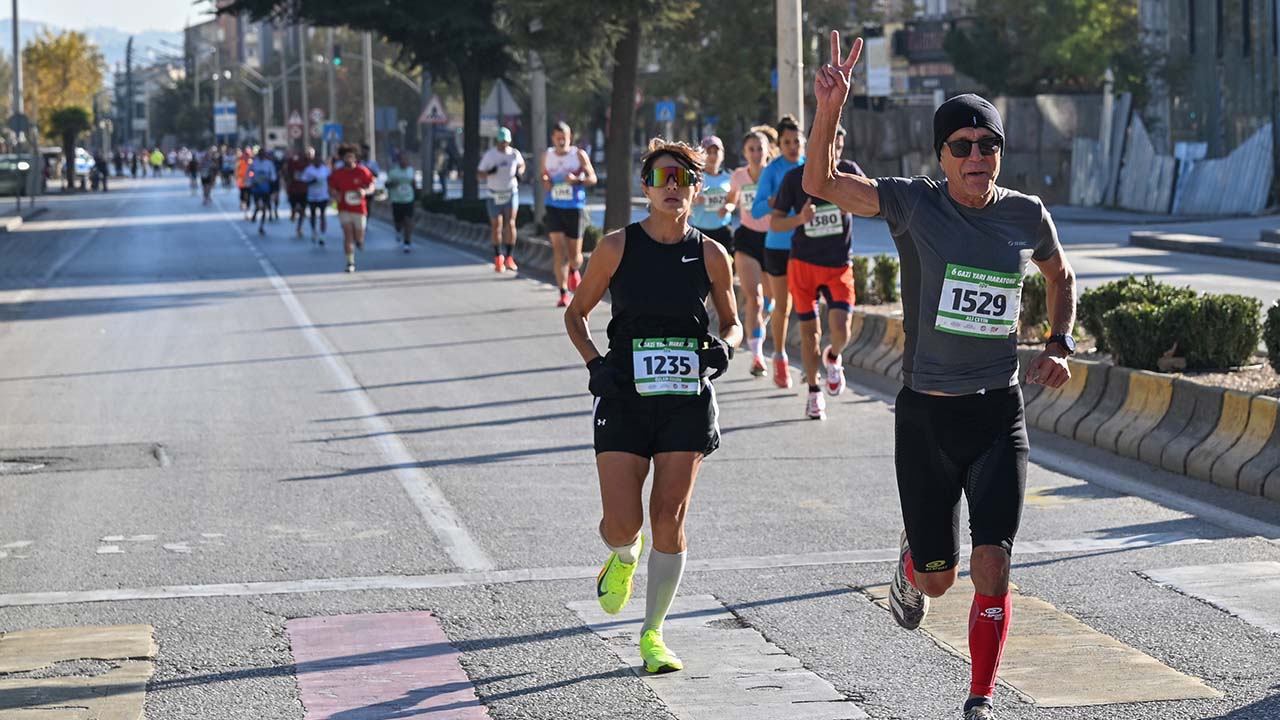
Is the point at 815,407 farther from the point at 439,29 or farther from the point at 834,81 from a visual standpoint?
the point at 439,29

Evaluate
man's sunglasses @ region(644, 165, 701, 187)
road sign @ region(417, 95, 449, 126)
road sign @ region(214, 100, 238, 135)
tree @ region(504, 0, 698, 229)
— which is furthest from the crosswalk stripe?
road sign @ region(214, 100, 238, 135)

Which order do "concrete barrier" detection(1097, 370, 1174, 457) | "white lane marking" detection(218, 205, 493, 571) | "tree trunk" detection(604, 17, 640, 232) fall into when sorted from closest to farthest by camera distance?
"white lane marking" detection(218, 205, 493, 571) < "concrete barrier" detection(1097, 370, 1174, 457) < "tree trunk" detection(604, 17, 640, 232)

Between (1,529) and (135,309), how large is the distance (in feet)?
45.0

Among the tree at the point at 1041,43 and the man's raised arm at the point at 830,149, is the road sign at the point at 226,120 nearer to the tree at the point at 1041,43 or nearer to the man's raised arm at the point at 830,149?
the tree at the point at 1041,43

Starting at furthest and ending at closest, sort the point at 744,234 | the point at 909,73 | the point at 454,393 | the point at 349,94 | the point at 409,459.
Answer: the point at 349,94
the point at 909,73
the point at 744,234
the point at 454,393
the point at 409,459

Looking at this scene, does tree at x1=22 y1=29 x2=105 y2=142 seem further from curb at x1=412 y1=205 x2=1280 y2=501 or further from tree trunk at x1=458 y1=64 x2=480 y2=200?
curb at x1=412 y1=205 x2=1280 y2=501

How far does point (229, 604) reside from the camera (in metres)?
7.45

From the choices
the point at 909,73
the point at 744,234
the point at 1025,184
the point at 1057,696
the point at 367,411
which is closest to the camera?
the point at 1057,696

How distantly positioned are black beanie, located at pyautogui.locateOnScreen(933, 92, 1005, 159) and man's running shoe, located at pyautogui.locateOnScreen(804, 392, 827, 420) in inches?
273

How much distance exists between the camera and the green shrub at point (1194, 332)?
1135 centimetres

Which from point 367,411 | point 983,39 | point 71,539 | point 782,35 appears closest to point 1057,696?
point 71,539

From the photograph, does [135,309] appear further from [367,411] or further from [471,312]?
[367,411]

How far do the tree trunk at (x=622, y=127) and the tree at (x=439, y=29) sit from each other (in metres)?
10.3

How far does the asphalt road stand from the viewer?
6324 millimetres
